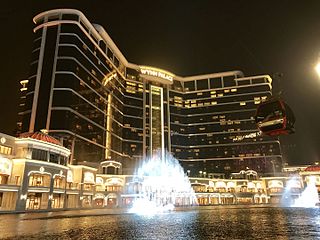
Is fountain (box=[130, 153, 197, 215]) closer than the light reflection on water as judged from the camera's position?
No

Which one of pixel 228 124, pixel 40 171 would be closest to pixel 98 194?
pixel 40 171

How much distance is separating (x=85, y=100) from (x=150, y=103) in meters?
65.3

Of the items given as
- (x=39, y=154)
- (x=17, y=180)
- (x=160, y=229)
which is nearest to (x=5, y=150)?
(x=17, y=180)

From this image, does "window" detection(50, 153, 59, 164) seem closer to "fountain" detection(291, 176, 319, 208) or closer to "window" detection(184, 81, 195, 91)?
"fountain" detection(291, 176, 319, 208)

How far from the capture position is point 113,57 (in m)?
146

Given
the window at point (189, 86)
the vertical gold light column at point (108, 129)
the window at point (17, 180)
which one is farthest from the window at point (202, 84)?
the window at point (17, 180)

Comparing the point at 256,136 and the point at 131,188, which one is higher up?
the point at 256,136

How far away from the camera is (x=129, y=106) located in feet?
530

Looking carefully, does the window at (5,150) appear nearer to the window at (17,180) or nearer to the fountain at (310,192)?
the window at (17,180)

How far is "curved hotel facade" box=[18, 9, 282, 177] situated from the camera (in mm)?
101750

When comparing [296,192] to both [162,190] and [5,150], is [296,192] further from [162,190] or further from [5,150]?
[5,150]

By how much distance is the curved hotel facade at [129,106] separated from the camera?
102 meters

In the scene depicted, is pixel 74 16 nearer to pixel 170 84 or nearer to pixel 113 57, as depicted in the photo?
pixel 113 57

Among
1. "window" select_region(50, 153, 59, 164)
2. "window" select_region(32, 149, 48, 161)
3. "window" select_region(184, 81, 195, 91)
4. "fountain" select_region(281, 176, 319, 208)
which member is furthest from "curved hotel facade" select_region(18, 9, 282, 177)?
"window" select_region(32, 149, 48, 161)
